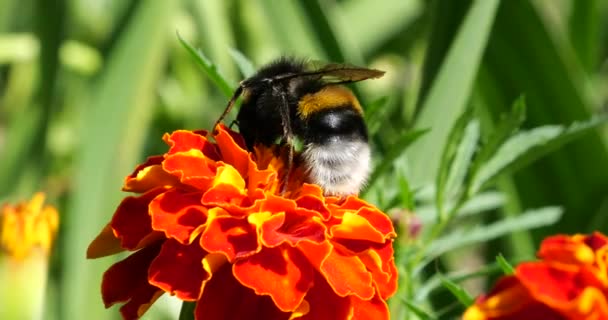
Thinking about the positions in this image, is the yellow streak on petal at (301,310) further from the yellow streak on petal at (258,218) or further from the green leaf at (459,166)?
the green leaf at (459,166)

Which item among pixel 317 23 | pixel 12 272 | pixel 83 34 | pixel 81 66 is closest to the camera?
pixel 12 272

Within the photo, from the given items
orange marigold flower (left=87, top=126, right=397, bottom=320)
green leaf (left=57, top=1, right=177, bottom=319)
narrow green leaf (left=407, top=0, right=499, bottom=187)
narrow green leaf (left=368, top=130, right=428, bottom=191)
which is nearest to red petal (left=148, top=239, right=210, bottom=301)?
orange marigold flower (left=87, top=126, right=397, bottom=320)

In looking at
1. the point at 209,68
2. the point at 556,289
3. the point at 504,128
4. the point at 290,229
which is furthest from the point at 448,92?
the point at 556,289

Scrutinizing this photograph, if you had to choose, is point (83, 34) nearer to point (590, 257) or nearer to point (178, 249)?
point (178, 249)

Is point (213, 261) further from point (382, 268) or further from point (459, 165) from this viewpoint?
point (459, 165)

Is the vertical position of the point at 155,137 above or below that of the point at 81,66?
below

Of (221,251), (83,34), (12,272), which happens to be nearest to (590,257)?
(221,251)

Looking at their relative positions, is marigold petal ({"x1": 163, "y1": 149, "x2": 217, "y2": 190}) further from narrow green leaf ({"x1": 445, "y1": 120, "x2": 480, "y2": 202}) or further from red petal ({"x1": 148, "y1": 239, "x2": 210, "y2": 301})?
narrow green leaf ({"x1": 445, "y1": 120, "x2": 480, "y2": 202})
